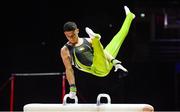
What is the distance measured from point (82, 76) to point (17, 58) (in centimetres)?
156

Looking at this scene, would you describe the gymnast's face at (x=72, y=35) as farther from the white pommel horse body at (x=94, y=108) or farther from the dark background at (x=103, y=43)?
the dark background at (x=103, y=43)

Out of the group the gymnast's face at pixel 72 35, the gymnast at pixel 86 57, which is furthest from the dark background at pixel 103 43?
the gymnast's face at pixel 72 35

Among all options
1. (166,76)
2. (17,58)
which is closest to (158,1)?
(166,76)

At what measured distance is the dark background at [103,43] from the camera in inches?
347

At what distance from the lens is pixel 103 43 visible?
8820 millimetres

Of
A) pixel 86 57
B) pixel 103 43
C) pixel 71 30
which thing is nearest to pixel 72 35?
pixel 71 30

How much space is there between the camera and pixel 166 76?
28.9 feet

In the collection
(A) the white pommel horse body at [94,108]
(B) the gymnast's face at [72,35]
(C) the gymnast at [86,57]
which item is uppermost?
(B) the gymnast's face at [72,35]

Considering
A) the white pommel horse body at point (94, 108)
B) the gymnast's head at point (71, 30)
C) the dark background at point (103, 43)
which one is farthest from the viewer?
the dark background at point (103, 43)

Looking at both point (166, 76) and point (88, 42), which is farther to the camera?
point (166, 76)

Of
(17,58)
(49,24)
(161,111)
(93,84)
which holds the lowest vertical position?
(161,111)

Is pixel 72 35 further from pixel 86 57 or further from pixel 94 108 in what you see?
pixel 94 108

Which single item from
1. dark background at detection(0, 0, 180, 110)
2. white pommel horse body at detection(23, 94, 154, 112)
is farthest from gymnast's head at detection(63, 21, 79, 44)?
dark background at detection(0, 0, 180, 110)

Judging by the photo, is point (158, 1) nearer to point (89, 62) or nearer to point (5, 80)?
point (5, 80)
